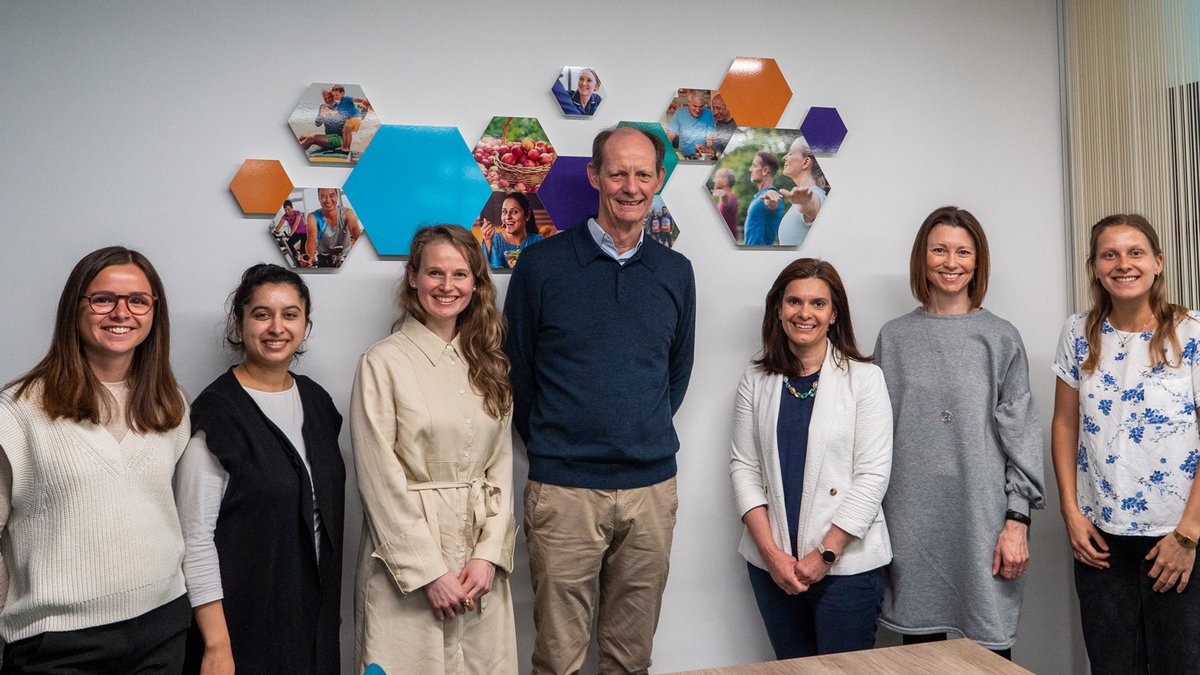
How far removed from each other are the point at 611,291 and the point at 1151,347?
137cm

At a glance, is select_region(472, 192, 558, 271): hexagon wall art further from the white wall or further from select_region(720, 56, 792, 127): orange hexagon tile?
select_region(720, 56, 792, 127): orange hexagon tile

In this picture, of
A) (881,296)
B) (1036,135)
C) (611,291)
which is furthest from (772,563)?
(1036,135)

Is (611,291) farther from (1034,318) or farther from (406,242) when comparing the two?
(1034,318)

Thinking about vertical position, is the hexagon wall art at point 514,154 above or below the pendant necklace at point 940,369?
above

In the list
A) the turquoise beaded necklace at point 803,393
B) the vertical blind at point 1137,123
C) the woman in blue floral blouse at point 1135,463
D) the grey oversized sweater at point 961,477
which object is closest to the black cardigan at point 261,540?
the turquoise beaded necklace at point 803,393

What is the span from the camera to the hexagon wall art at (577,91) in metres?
2.44

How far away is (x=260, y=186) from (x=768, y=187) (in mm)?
1462

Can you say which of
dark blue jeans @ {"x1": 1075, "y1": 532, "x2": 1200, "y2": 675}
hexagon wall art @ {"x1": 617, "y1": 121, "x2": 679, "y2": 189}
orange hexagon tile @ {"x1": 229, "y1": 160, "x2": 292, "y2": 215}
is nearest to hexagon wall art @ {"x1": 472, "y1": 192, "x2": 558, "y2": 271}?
hexagon wall art @ {"x1": 617, "y1": 121, "x2": 679, "y2": 189}

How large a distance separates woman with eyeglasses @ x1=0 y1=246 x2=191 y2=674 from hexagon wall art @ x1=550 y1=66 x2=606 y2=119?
3.94 ft

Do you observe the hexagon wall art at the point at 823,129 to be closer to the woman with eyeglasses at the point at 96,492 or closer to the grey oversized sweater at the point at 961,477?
the grey oversized sweater at the point at 961,477

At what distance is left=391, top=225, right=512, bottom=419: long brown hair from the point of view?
2.08 m

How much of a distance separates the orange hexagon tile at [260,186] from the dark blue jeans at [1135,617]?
7.69ft

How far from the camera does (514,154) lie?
2404 millimetres

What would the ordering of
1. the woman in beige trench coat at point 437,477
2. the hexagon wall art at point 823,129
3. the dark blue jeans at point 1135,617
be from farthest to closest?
1. the hexagon wall art at point 823,129
2. the dark blue jeans at point 1135,617
3. the woman in beige trench coat at point 437,477
